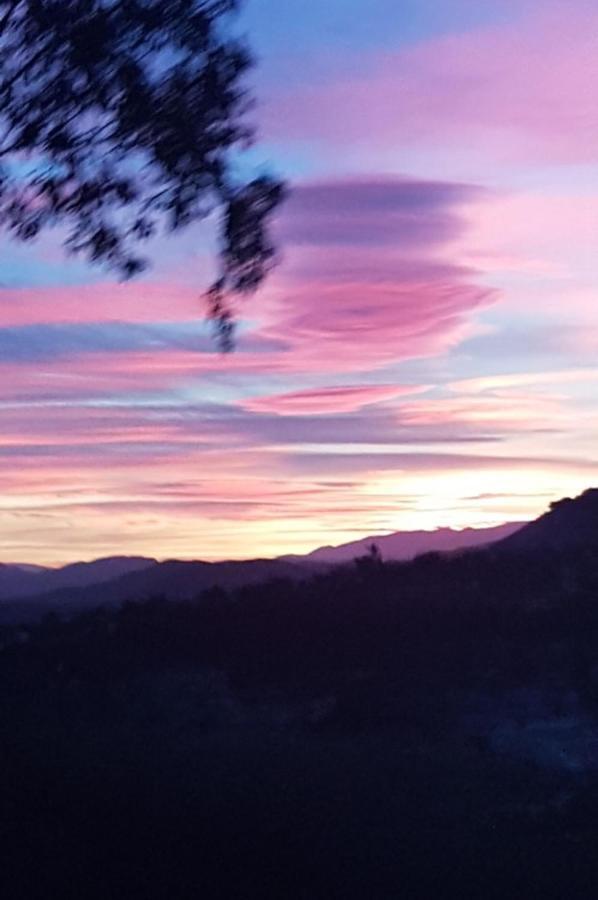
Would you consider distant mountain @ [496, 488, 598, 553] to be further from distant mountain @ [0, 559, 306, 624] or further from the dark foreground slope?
the dark foreground slope

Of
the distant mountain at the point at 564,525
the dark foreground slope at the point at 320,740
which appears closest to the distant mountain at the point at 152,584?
the dark foreground slope at the point at 320,740

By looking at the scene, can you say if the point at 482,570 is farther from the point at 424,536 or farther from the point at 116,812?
the point at 116,812

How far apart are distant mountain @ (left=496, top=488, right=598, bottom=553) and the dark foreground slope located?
759 cm

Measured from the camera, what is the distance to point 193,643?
17719mm

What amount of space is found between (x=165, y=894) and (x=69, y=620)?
11208 mm

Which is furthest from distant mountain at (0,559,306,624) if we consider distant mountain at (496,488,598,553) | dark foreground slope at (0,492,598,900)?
distant mountain at (496,488,598,553)

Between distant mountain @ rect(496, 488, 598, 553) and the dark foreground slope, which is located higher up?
distant mountain @ rect(496, 488, 598, 553)

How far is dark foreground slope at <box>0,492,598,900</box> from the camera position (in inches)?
378

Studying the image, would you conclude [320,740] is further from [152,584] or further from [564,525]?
[564,525]

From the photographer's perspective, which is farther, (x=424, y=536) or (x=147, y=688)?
(x=424, y=536)

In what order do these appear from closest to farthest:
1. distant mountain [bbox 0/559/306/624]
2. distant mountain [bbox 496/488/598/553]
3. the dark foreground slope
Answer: the dark foreground slope, distant mountain [bbox 0/559/306/624], distant mountain [bbox 496/488/598/553]

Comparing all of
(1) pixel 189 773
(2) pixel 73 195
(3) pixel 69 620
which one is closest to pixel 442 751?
(1) pixel 189 773

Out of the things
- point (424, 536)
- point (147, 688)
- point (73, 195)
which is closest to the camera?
point (73, 195)

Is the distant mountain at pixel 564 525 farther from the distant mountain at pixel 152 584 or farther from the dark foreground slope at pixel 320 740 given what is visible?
the dark foreground slope at pixel 320 740
